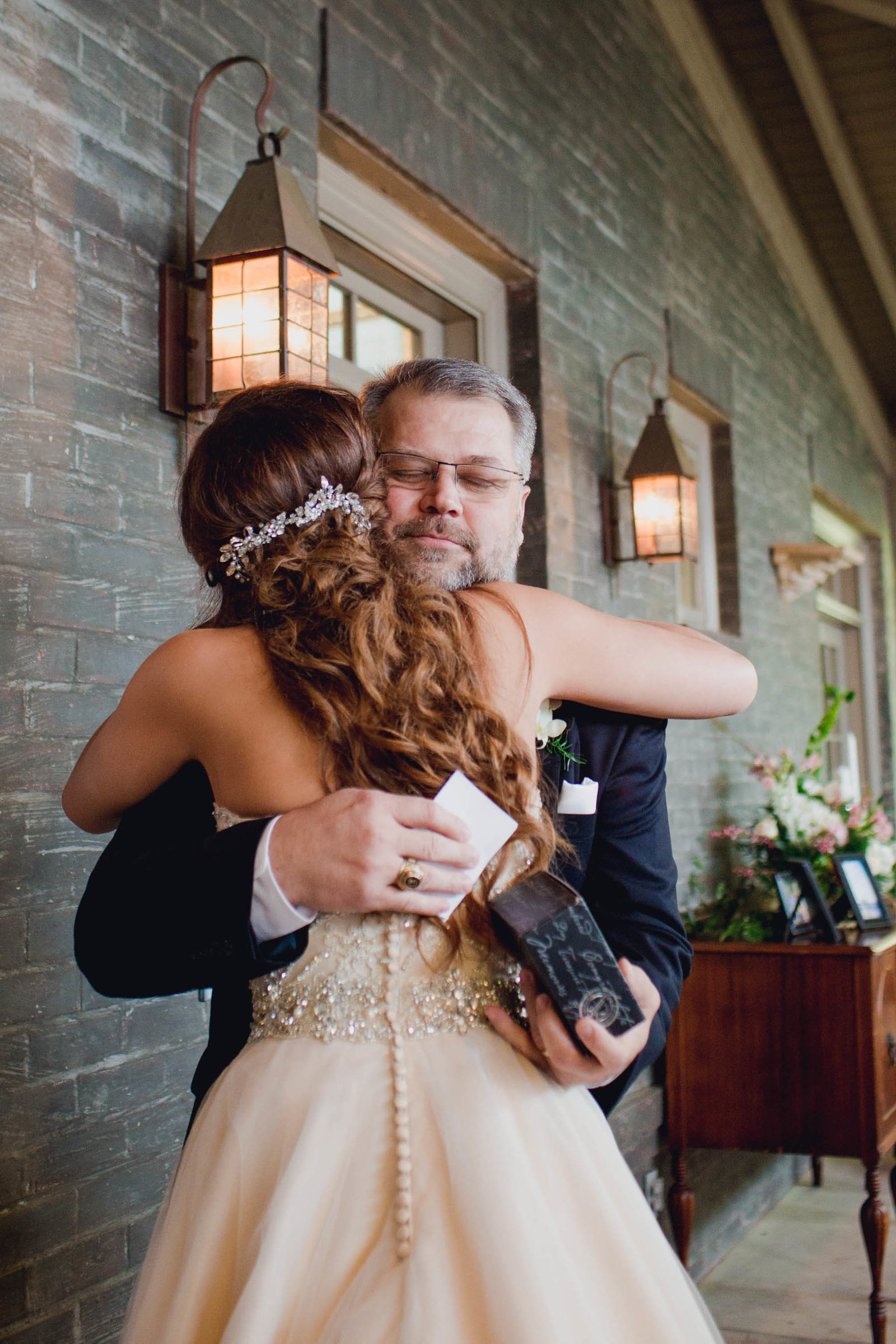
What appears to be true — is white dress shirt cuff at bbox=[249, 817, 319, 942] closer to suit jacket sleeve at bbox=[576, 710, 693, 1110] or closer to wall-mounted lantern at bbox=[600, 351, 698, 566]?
suit jacket sleeve at bbox=[576, 710, 693, 1110]

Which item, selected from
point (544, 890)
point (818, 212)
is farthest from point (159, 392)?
point (818, 212)

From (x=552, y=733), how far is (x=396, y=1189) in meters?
0.50

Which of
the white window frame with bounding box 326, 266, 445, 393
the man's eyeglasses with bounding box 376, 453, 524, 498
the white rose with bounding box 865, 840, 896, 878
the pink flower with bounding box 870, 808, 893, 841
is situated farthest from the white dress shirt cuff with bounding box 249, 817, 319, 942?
the pink flower with bounding box 870, 808, 893, 841

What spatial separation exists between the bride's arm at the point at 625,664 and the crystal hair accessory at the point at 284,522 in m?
0.17

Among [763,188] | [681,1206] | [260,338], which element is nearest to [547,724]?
[260,338]

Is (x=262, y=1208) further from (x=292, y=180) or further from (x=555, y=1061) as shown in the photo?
(x=292, y=180)

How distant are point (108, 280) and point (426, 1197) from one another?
145cm

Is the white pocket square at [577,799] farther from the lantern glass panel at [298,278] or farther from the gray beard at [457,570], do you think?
the lantern glass panel at [298,278]

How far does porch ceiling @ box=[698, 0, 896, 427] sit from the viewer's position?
4809mm

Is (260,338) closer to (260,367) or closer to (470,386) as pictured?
(260,367)

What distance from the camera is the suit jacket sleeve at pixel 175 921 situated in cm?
106

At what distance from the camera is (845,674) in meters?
7.44

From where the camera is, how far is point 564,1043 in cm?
106

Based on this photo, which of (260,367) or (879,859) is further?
(879,859)
